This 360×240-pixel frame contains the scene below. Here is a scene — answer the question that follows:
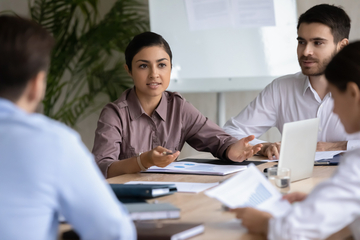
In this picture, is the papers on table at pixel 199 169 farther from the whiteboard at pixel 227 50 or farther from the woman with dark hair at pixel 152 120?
the whiteboard at pixel 227 50

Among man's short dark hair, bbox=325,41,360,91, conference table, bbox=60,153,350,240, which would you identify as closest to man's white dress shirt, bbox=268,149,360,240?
conference table, bbox=60,153,350,240

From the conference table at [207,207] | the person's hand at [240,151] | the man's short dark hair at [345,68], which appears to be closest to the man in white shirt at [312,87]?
the person's hand at [240,151]

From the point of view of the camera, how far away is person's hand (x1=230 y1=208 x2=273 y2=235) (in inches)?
37.4

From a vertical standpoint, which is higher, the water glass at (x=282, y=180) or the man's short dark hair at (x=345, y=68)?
the man's short dark hair at (x=345, y=68)

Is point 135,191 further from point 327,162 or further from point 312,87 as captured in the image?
point 312,87

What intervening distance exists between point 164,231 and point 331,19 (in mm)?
1898

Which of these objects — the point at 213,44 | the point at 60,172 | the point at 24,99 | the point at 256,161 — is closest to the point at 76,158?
the point at 60,172

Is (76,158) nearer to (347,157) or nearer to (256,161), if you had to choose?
(347,157)

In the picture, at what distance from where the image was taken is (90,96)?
3.81 m

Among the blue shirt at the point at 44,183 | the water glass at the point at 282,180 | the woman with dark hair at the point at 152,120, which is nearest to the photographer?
the blue shirt at the point at 44,183

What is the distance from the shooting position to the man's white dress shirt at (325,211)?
85 cm

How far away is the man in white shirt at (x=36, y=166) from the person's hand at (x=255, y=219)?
32 cm

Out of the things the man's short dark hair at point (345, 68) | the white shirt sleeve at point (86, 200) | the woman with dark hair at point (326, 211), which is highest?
the man's short dark hair at point (345, 68)

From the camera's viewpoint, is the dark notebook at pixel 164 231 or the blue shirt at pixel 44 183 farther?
the dark notebook at pixel 164 231
